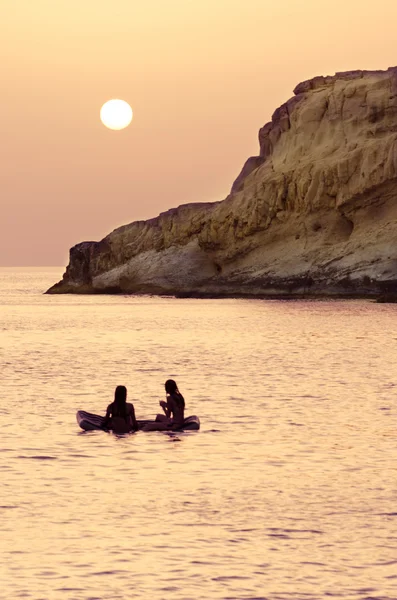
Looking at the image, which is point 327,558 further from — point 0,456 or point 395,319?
point 395,319

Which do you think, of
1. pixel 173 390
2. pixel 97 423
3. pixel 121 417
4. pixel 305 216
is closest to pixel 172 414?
pixel 173 390

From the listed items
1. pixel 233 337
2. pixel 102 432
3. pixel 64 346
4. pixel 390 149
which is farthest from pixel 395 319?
pixel 102 432

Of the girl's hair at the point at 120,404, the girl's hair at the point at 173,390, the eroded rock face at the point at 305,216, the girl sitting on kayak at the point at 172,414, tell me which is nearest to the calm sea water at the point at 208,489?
the girl sitting on kayak at the point at 172,414

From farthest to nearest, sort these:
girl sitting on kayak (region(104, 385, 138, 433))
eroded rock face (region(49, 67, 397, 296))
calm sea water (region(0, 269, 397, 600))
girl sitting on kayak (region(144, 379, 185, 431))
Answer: eroded rock face (region(49, 67, 397, 296)) → girl sitting on kayak (region(144, 379, 185, 431)) → girl sitting on kayak (region(104, 385, 138, 433)) → calm sea water (region(0, 269, 397, 600))

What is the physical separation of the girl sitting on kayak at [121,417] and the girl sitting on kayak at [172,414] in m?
0.49

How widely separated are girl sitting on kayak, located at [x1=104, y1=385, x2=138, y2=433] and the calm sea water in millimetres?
402

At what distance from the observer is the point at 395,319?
80.4m

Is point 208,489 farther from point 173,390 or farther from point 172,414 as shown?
point 172,414

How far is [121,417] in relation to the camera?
25266 mm

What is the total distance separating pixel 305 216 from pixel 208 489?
4491 inches

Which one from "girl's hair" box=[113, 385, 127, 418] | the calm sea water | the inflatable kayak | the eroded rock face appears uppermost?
the eroded rock face

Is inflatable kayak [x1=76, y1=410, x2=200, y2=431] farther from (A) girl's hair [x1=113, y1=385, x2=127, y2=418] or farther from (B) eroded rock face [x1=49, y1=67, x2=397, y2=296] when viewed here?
(B) eroded rock face [x1=49, y1=67, x2=397, y2=296]

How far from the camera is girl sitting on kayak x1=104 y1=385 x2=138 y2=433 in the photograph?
25219 mm

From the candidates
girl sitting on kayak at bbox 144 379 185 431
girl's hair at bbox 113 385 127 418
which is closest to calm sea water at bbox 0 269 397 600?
girl sitting on kayak at bbox 144 379 185 431
